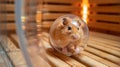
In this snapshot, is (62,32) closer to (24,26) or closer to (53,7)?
(24,26)

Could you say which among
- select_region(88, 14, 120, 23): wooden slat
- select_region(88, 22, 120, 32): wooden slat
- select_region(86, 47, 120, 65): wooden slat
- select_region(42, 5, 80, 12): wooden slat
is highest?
select_region(42, 5, 80, 12): wooden slat

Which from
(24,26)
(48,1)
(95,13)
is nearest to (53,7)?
(48,1)

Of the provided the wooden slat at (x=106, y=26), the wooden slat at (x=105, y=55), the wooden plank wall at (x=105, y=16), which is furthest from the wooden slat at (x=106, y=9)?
the wooden slat at (x=105, y=55)

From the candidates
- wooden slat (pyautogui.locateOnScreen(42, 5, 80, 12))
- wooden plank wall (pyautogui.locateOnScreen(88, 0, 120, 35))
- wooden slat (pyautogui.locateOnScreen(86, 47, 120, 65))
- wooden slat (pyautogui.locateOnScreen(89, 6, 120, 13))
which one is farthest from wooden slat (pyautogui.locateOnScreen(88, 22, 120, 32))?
wooden slat (pyautogui.locateOnScreen(86, 47, 120, 65))

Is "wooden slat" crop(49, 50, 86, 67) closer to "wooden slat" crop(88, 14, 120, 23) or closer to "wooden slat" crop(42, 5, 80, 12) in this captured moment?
"wooden slat" crop(88, 14, 120, 23)

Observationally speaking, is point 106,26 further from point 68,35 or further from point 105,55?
point 68,35

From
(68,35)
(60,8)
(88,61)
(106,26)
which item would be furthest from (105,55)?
(60,8)

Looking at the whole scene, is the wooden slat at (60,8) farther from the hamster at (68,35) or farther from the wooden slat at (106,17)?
the hamster at (68,35)
